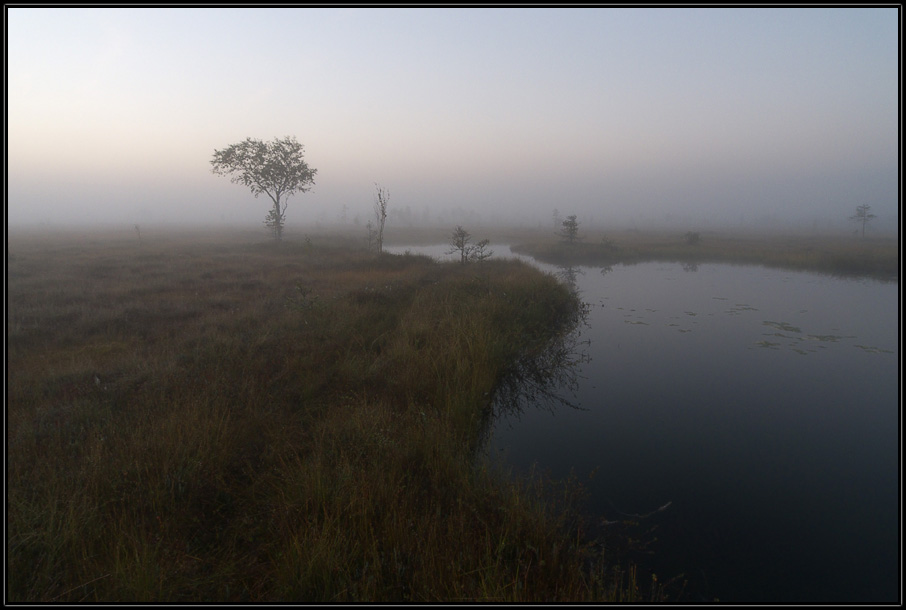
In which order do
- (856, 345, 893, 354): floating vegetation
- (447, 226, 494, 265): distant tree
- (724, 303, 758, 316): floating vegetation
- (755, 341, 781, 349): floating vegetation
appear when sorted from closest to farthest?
(856, 345, 893, 354): floating vegetation, (755, 341, 781, 349): floating vegetation, (724, 303, 758, 316): floating vegetation, (447, 226, 494, 265): distant tree

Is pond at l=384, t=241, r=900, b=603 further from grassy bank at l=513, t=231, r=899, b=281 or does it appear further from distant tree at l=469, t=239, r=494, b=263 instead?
grassy bank at l=513, t=231, r=899, b=281

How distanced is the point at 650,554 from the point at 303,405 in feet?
16.0

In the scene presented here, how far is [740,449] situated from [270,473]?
269 inches

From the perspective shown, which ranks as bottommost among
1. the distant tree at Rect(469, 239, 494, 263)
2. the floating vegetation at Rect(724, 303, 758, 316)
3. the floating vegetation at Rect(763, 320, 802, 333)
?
the floating vegetation at Rect(763, 320, 802, 333)

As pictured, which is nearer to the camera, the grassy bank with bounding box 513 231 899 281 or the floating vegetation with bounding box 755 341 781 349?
the floating vegetation with bounding box 755 341 781 349

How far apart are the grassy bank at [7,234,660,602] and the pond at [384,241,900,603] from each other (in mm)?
1027

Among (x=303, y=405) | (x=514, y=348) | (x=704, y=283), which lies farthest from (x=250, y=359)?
(x=704, y=283)

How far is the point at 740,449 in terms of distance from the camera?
224 inches

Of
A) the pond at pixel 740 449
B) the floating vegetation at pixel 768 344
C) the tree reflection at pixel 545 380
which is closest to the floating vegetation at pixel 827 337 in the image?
the pond at pixel 740 449

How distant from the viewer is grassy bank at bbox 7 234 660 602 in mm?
2715

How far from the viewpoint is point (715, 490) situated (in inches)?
188

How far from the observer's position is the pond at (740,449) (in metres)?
3.75

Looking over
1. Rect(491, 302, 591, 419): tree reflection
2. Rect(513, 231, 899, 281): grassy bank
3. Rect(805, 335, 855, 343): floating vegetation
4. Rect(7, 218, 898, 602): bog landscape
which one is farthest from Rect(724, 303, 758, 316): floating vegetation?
Rect(513, 231, 899, 281): grassy bank

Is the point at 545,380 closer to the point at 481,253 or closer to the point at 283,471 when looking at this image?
the point at 283,471
